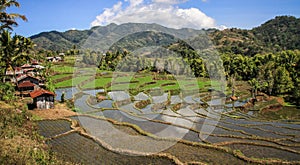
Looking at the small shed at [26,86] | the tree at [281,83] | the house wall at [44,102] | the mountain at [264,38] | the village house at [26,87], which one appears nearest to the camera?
the house wall at [44,102]

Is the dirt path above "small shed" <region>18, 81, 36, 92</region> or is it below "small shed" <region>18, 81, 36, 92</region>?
below

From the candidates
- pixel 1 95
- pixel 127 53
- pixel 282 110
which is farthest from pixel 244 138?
pixel 127 53

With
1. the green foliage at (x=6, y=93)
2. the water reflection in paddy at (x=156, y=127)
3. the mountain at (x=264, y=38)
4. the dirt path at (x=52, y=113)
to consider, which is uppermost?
the mountain at (x=264, y=38)

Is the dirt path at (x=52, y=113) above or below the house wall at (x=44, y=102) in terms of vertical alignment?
below

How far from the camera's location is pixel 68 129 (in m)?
16.8

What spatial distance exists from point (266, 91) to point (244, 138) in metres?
29.9

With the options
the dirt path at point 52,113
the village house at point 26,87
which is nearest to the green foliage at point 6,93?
Result: the dirt path at point 52,113

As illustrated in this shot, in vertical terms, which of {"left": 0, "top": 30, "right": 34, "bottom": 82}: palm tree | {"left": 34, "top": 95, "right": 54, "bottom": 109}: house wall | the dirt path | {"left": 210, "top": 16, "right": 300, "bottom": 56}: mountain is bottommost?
the dirt path

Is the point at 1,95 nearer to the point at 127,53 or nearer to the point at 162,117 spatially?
the point at 162,117

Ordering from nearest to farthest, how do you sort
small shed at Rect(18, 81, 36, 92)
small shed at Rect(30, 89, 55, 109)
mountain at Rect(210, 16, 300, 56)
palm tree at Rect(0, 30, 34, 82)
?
small shed at Rect(30, 89, 55, 109) → palm tree at Rect(0, 30, 34, 82) → small shed at Rect(18, 81, 36, 92) → mountain at Rect(210, 16, 300, 56)

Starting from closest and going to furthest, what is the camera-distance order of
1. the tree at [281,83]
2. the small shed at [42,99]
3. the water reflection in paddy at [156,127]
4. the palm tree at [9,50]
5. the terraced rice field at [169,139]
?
the terraced rice field at [169,139] < the water reflection in paddy at [156,127] < the small shed at [42,99] < the palm tree at [9,50] < the tree at [281,83]

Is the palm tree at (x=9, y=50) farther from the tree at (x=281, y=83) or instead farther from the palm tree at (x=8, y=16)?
the tree at (x=281, y=83)

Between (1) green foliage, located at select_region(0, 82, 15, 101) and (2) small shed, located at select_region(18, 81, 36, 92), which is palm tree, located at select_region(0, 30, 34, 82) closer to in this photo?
(1) green foliage, located at select_region(0, 82, 15, 101)

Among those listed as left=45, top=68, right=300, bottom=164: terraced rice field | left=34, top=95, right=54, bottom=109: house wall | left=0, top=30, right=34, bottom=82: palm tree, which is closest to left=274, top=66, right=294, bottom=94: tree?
Result: left=45, top=68, right=300, bottom=164: terraced rice field
